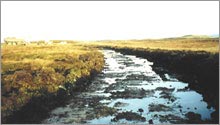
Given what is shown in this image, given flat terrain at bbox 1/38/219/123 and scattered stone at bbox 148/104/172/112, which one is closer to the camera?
flat terrain at bbox 1/38/219/123

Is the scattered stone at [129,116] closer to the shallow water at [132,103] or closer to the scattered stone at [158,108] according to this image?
the shallow water at [132,103]

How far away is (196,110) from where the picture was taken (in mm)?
23406

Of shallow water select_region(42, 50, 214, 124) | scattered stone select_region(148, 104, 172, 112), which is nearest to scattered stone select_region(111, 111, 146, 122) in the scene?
shallow water select_region(42, 50, 214, 124)

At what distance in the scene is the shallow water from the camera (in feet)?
69.6

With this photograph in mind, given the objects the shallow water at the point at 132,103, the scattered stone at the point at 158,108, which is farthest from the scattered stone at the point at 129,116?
the scattered stone at the point at 158,108

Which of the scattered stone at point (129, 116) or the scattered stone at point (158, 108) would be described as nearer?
the scattered stone at point (129, 116)

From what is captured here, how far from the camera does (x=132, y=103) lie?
84.1ft

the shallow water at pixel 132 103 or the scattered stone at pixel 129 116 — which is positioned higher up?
the scattered stone at pixel 129 116

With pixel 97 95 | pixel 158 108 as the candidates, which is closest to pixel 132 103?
pixel 158 108

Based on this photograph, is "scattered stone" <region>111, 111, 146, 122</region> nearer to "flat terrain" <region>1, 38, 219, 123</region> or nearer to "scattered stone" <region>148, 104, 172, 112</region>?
"flat terrain" <region>1, 38, 219, 123</region>

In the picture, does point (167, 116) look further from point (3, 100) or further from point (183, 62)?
point (183, 62)

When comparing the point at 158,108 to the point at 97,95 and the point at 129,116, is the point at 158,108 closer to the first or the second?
the point at 129,116

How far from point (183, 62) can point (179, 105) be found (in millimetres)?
19917

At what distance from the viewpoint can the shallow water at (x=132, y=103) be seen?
69.6ft
